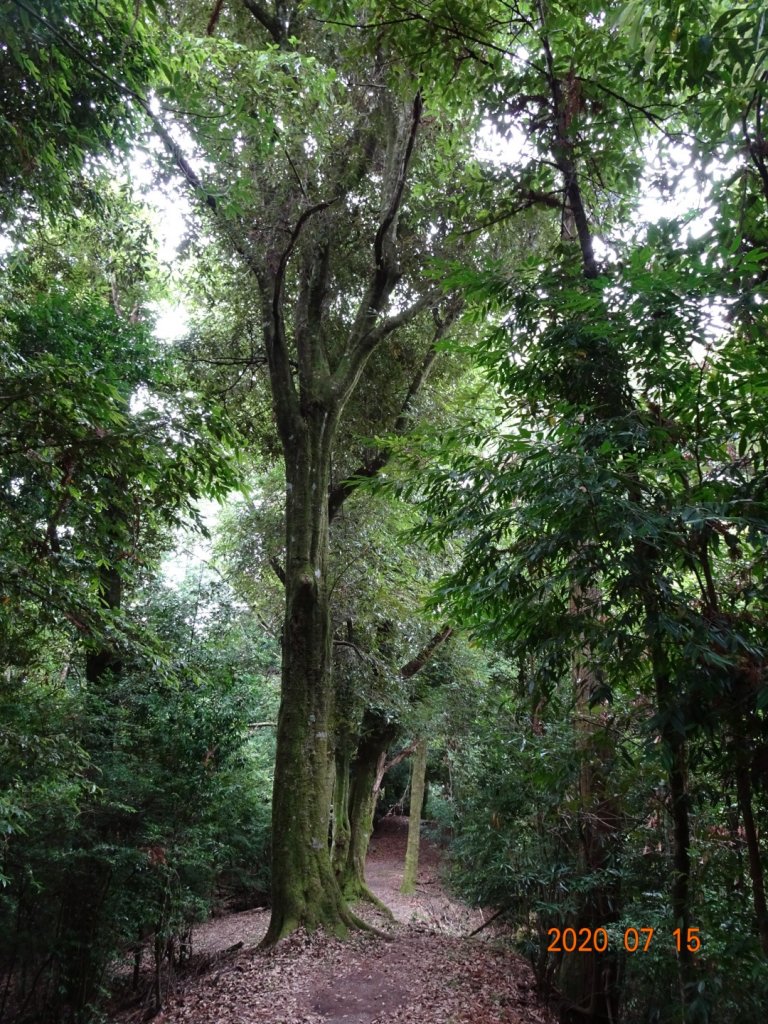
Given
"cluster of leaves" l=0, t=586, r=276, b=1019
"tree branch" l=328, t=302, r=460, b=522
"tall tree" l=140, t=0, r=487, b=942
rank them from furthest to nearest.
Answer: "tree branch" l=328, t=302, r=460, b=522 < "cluster of leaves" l=0, t=586, r=276, b=1019 < "tall tree" l=140, t=0, r=487, b=942

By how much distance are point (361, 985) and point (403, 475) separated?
4.06 metres

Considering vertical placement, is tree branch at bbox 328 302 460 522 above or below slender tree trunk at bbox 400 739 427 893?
above

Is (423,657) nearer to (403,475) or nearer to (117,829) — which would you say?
(117,829)

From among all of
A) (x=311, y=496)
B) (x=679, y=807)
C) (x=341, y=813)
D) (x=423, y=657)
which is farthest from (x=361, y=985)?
(x=341, y=813)

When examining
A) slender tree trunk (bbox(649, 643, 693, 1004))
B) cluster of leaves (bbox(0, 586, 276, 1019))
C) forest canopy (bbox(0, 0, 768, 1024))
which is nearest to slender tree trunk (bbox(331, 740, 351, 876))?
forest canopy (bbox(0, 0, 768, 1024))

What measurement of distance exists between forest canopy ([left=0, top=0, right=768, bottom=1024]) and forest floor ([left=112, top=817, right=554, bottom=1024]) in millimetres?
321

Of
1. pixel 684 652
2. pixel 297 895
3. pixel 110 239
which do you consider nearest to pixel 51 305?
pixel 110 239

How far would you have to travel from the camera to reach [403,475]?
439 cm

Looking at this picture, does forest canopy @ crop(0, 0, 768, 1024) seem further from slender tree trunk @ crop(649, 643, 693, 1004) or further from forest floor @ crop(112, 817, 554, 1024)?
forest floor @ crop(112, 817, 554, 1024)

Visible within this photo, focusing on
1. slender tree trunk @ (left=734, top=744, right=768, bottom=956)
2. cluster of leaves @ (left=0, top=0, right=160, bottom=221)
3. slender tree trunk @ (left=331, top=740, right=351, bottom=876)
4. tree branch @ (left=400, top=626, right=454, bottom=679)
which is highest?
cluster of leaves @ (left=0, top=0, right=160, bottom=221)

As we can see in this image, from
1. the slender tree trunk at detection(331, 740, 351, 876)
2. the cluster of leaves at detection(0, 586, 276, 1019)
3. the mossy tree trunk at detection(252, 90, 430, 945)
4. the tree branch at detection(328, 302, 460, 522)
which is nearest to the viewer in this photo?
the mossy tree trunk at detection(252, 90, 430, 945)

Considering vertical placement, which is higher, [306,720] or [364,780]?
[306,720]

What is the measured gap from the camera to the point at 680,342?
2645 mm

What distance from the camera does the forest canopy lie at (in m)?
2.54
